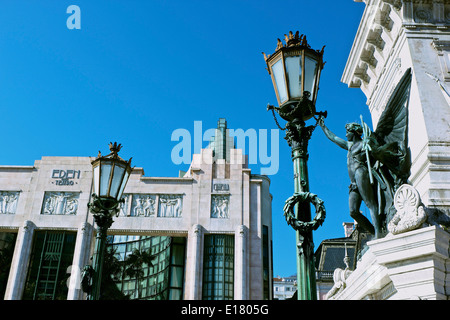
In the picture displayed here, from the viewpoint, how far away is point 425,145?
29.0ft

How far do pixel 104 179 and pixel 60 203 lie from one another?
943 inches

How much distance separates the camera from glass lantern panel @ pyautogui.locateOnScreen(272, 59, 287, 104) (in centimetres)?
595

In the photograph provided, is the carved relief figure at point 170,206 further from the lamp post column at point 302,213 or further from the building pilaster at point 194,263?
the lamp post column at point 302,213

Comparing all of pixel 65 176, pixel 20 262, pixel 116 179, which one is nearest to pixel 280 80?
pixel 116 179

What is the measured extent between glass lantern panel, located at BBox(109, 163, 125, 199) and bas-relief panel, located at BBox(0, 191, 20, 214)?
2506 centimetres

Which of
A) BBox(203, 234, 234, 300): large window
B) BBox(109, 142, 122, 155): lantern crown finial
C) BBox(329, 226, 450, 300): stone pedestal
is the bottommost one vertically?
BBox(329, 226, 450, 300): stone pedestal

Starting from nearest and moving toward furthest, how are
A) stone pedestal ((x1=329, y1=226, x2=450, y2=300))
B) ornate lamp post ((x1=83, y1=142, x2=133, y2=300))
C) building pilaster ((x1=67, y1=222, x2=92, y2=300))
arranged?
stone pedestal ((x1=329, y1=226, x2=450, y2=300))
ornate lamp post ((x1=83, y1=142, x2=133, y2=300))
building pilaster ((x1=67, y1=222, x2=92, y2=300))

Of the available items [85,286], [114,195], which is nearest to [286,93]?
[114,195]

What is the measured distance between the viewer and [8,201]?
31375 millimetres

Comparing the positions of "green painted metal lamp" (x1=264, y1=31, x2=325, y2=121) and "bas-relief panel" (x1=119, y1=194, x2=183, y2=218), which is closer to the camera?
"green painted metal lamp" (x1=264, y1=31, x2=325, y2=121)

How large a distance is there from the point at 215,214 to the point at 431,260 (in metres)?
25.2

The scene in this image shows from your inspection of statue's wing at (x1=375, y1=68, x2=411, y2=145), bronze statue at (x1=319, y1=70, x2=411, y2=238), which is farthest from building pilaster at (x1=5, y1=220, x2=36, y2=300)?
statue's wing at (x1=375, y1=68, x2=411, y2=145)

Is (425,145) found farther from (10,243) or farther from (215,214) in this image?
(10,243)

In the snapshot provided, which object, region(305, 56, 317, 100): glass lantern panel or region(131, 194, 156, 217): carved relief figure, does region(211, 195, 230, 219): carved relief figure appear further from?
region(305, 56, 317, 100): glass lantern panel
